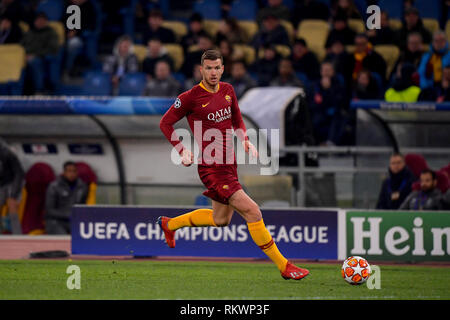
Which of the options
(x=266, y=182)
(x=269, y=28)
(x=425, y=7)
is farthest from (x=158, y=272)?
(x=425, y=7)

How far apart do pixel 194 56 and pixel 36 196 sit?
3945mm

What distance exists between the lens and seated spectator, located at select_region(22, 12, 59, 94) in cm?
1600

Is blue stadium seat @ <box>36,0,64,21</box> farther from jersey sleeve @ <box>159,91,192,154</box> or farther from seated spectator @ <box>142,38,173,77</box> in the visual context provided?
jersey sleeve @ <box>159,91,192,154</box>

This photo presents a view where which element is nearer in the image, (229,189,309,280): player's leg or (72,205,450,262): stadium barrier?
(229,189,309,280): player's leg

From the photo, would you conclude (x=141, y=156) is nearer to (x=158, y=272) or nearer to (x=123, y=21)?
(x=158, y=272)

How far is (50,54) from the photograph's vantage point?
52.9 ft

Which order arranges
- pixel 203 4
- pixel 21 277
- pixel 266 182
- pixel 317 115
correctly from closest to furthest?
pixel 21 277, pixel 266 182, pixel 317 115, pixel 203 4

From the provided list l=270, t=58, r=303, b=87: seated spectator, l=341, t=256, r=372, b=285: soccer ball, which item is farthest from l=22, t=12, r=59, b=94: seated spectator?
l=341, t=256, r=372, b=285: soccer ball

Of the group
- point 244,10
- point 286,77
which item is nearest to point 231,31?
point 244,10

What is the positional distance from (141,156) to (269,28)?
4.07 metres

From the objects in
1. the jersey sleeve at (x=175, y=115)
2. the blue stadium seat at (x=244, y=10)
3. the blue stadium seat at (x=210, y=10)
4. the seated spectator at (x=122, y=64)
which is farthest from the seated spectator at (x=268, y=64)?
the jersey sleeve at (x=175, y=115)

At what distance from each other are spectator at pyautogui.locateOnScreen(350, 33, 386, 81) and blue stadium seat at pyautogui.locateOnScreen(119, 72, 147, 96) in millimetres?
3610

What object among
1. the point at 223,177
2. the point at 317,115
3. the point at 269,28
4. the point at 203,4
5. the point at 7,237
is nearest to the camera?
the point at 223,177

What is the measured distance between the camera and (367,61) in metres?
13.8
